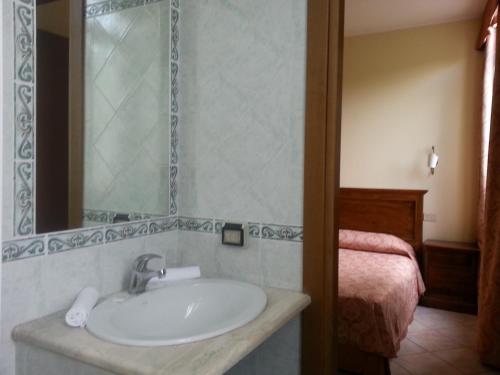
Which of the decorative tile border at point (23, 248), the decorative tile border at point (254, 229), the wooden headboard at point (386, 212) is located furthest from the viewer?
the wooden headboard at point (386, 212)

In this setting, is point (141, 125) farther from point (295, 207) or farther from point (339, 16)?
point (339, 16)

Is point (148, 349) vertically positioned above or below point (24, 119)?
below

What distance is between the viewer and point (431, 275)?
374 cm

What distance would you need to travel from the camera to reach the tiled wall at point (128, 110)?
4.33 feet

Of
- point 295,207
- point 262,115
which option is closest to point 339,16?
point 262,115

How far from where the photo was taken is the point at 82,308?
104cm

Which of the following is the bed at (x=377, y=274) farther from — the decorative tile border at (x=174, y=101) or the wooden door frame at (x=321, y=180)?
the decorative tile border at (x=174, y=101)

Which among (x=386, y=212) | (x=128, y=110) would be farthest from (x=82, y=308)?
(x=386, y=212)

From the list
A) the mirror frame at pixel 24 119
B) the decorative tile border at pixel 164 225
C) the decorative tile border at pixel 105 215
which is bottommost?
the decorative tile border at pixel 164 225

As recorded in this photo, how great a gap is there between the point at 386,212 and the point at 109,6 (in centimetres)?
343

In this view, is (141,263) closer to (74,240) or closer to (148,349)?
(74,240)

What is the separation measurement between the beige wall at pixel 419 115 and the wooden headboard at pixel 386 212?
14 centimetres

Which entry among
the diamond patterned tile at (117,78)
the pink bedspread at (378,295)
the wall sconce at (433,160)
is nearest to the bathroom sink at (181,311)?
Answer: the diamond patterned tile at (117,78)

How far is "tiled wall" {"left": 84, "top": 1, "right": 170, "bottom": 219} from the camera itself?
132cm
